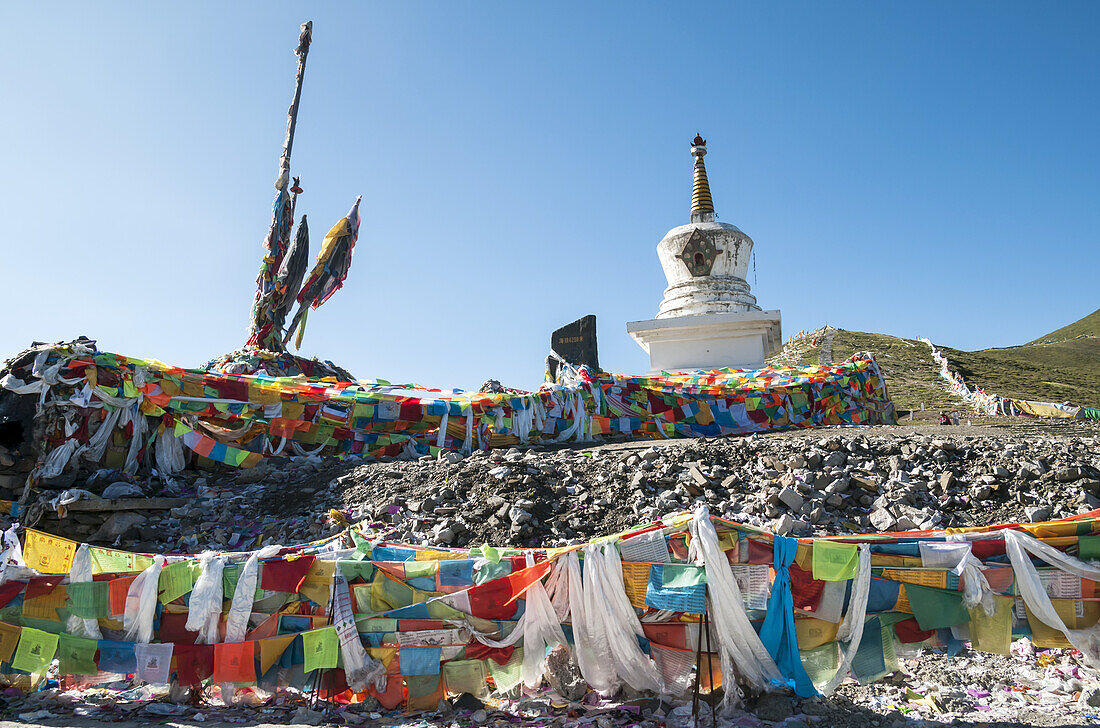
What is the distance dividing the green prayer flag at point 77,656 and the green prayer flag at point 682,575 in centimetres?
354

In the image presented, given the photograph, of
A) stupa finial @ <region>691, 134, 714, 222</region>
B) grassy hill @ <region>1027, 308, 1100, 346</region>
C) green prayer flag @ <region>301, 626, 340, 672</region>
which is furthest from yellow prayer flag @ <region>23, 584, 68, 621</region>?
grassy hill @ <region>1027, 308, 1100, 346</region>

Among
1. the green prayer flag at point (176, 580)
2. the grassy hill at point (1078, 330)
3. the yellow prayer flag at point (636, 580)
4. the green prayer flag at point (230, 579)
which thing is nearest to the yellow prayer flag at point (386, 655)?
the green prayer flag at point (230, 579)

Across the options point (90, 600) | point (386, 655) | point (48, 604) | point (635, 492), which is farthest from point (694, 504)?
point (48, 604)

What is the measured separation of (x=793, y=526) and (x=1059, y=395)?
73.9ft

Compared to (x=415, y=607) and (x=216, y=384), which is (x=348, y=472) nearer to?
(x=216, y=384)

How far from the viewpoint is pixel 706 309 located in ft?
59.2

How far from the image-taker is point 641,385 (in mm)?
11789

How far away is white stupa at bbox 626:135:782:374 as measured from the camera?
1739 centimetres

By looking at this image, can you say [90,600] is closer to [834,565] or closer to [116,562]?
[116,562]

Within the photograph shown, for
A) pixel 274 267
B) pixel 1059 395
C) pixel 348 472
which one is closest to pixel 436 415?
pixel 348 472

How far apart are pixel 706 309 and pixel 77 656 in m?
15.4

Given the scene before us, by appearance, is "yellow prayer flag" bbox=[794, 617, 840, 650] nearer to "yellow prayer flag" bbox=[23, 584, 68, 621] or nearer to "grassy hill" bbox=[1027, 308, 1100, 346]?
"yellow prayer flag" bbox=[23, 584, 68, 621]

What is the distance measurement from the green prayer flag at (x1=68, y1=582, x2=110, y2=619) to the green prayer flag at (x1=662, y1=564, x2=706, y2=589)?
3.48 m

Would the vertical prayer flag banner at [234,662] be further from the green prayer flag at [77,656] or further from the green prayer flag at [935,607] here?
the green prayer flag at [935,607]
